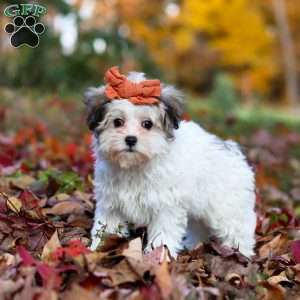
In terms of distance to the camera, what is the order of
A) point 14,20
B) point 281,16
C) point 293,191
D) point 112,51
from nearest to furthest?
point 14,20, point 293,191, point 112,51, point 281,16

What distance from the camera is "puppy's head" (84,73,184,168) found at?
4.41m

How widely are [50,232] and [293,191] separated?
3.99 meters

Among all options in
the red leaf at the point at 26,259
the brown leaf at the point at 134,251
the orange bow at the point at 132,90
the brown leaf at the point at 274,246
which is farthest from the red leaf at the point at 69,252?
the brown leaf at the point at 274,246

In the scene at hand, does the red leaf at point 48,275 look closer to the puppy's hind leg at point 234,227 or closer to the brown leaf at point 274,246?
the puppy's hind leg at point 234,227

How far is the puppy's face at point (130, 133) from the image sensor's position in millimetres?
4395

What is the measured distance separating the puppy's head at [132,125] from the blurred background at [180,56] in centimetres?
457

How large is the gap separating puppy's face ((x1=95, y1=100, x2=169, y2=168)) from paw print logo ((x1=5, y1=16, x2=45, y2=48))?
2.30 ft

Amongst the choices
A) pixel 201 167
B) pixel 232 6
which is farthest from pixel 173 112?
pixel 232 6

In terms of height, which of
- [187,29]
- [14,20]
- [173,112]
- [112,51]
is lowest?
[187,29]

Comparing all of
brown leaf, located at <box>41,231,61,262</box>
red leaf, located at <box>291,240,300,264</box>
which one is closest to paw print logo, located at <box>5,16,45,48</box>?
brown leaf, located at <box>41,231,61,262</box>

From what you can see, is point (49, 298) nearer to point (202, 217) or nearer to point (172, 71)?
point (202, 217)

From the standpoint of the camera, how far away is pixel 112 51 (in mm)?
14234

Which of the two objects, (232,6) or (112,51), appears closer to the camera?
(112,51)

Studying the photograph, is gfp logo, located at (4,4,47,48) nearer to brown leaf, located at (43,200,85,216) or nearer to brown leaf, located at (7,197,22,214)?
brown leaf, located at (7,197,22,214)
